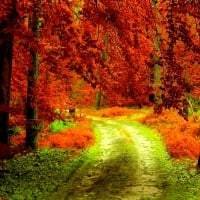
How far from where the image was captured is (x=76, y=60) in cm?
1611

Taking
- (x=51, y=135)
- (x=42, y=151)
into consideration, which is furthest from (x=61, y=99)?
(x=42, y=151)

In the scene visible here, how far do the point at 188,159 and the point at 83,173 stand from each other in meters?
4.87

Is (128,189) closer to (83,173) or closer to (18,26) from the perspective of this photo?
(83,173)

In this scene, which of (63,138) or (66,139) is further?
(63,138)

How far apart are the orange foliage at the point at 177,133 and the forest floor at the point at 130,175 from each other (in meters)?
0.57

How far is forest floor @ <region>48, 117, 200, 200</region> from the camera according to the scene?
1252 cm

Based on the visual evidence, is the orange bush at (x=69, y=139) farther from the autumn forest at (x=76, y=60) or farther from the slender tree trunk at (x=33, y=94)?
the slender tree trunk at (x=33, y=94)

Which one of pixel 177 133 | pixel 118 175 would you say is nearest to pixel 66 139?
pixel 177 133

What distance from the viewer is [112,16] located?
13430mm

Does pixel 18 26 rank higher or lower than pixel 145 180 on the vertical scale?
higher

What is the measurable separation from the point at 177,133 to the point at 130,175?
8.70m

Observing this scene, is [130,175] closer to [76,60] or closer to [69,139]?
[76,60]

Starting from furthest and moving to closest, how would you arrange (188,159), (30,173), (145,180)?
(188,159) < (30,173) < (145,180)

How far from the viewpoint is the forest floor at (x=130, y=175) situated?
12516 millimetres
